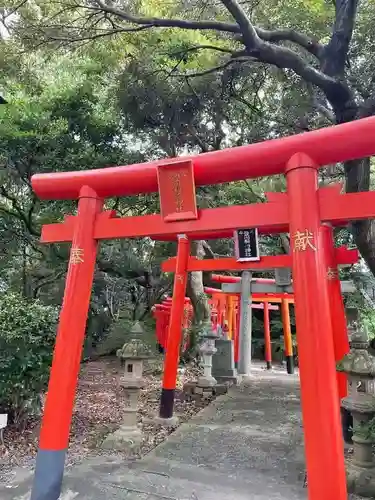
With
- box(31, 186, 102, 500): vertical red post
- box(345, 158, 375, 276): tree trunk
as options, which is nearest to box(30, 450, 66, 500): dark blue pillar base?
box(31, 186, 102, 500): vertical red post

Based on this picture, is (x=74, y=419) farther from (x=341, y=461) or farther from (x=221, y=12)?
(x=221, y=12)

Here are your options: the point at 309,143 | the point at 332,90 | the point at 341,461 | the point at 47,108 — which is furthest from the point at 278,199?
the point at 47,108

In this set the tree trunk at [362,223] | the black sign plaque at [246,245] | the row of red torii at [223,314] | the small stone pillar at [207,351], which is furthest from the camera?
the row of red torii at [223,314]

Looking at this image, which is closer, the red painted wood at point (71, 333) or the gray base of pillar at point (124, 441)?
the red painted wood at point (71, 333)

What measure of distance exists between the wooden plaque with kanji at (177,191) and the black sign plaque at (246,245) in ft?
7.04

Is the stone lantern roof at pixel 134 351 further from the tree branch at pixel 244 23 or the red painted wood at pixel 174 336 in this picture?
the tree branch at pixel 244 23

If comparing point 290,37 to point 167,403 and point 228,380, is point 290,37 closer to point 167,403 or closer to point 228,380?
point 167,403

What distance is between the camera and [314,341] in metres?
3.21

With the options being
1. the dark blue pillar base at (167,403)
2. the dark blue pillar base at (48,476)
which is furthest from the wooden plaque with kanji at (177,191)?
the dark blue pillar base at (167,403)

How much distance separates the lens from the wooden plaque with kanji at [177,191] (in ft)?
13.2

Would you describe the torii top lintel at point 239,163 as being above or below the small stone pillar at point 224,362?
above

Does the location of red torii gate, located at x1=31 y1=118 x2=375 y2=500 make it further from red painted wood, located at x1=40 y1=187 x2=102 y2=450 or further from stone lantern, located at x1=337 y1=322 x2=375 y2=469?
stone lantern, located at x1=337 y1=322 x2=375 y2=469

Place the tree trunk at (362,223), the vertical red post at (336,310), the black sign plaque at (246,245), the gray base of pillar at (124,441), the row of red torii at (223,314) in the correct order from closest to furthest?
the gray base of pillar at (124,441) < the vertical red post at (336,310) < the tree trunk at (362,223) < the black sign plaque at (246,245) < the row of red torii at (223,314)

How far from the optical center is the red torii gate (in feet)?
10.2
